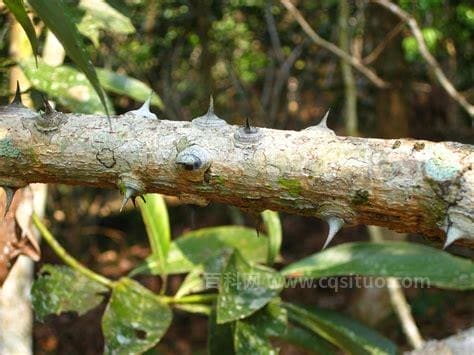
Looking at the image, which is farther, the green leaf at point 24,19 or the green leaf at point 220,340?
the green leaf at point 220,340

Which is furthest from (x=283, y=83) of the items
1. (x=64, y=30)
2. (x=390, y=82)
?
(x=64, y=30)

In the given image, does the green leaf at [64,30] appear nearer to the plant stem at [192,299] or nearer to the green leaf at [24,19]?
the green leaf at [24,19]

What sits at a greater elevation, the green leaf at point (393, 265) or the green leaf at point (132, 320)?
the green leaf at point (393, 265)

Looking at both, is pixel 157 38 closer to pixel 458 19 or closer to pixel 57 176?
pixel 458 19

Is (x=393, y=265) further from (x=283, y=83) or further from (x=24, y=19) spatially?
(x=283, y=83)

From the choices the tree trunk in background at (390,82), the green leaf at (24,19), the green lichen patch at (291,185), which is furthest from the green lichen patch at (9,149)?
the tree trunk in background at (390,82)

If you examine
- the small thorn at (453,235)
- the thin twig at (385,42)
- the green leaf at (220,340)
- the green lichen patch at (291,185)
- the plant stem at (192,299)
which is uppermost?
the thin twig at (385,42)
